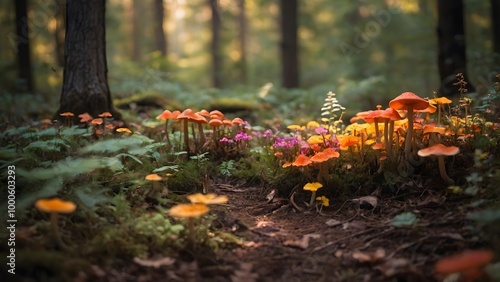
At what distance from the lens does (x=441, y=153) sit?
3.19 m

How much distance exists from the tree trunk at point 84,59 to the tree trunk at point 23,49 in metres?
7.62

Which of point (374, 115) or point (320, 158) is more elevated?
point (374, 115)

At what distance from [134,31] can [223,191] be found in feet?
74.8

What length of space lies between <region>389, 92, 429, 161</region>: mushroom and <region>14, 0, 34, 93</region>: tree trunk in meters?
12.3

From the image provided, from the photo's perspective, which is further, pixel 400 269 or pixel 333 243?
pixel 333 243

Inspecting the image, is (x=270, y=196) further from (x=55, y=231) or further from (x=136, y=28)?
(x=136, y=28)

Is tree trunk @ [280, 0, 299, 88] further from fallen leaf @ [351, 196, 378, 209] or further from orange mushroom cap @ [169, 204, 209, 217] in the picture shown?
orange mushroom cap @ [169, 204, 209, 217]

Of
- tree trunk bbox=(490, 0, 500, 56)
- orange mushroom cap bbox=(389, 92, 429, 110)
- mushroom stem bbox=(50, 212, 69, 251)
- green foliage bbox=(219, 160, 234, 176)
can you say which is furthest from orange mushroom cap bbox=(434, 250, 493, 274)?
tree trunk bbox=(490, 0, 500, 56)

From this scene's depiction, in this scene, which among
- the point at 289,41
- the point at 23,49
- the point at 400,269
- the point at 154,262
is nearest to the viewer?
the point at 400,269

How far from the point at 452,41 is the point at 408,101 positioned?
4.48 meters

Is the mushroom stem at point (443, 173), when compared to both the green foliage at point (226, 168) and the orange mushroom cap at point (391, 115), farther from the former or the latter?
the green foliage at point (226, 168)

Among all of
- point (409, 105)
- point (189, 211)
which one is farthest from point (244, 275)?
point (409, 105)

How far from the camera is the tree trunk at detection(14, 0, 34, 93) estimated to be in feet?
38.7

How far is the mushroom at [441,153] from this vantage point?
3170 millimetres
